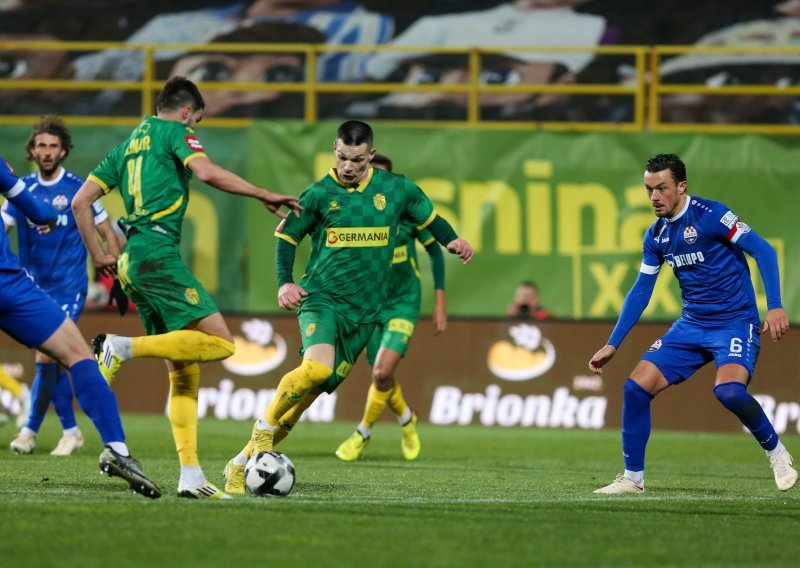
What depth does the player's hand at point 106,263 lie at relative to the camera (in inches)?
315

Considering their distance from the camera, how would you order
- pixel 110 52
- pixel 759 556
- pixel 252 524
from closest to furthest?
pixel 759 556 → pixel 252 524 → pixel 110 52

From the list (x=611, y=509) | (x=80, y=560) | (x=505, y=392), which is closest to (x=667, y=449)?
(x=505, y=392)

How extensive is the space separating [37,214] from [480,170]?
31.9 feet

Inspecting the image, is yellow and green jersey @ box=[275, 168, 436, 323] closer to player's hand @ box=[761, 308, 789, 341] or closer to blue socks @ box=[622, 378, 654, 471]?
blue socks @ box=[622, 378, 654, 471]

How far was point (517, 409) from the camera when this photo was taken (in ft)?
51.3

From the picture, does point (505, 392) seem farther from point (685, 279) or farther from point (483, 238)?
point (685, 279)

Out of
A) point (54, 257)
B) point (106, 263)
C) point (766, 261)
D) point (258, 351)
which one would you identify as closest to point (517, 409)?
point (258, 351)

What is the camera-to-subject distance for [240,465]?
8.27 metres

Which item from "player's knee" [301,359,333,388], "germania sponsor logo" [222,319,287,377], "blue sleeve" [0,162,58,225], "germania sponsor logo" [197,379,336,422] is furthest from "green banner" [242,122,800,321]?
"blue sleeve" [0,162,58,225]

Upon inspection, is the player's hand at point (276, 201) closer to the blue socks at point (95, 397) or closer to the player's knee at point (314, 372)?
the blue socks at point (95, 397)

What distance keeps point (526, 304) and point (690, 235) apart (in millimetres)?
7032

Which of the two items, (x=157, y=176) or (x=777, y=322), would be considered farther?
(x=777, y=322)

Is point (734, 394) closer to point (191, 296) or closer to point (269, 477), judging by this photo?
point (269, 477)

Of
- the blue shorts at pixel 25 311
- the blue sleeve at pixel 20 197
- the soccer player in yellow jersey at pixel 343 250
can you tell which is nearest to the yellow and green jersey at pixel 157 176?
the blue sleeve at pixel 20 197
